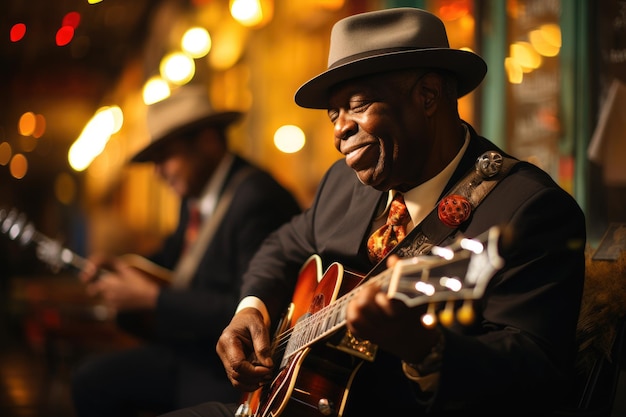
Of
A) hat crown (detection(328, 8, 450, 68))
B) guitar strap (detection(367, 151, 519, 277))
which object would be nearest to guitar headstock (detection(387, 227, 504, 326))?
guitar strap (detection(367, 151, 519, 277))

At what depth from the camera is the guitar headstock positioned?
1.72 m

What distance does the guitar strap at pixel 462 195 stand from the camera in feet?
7.66

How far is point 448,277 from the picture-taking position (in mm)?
1856

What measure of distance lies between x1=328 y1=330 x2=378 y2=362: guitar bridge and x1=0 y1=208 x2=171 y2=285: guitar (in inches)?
102

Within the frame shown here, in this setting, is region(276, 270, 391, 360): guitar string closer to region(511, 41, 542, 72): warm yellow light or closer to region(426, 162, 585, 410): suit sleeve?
region(426, 162, 585, 410): suit sleeve

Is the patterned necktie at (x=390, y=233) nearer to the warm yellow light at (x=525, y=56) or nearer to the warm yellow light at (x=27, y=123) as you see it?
the warm yellow light at (x=525, y=56)

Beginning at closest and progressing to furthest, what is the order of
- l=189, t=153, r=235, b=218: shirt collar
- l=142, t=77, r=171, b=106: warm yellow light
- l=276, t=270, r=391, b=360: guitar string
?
l=276, t=270, r=391, b=360: guitar string < l=189, t=153, r=235, b=218: shirt collar < l=142, t=77, r=171, b=106: warm yellow light

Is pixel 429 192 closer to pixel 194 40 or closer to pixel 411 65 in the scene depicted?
pixel 411 65

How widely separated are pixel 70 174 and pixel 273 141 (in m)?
11.5

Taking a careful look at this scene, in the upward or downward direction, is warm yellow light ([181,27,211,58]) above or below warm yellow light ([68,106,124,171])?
above

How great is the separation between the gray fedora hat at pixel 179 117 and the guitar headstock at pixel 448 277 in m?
2.92

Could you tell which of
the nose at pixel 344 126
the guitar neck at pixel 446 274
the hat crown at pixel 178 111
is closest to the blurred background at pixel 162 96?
the hat crown at pixel 178 111

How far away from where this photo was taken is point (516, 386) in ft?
6.47

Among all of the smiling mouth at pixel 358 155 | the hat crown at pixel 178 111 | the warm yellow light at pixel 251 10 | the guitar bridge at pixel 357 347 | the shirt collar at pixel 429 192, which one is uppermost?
the warm yellow light at pixel 251 10
